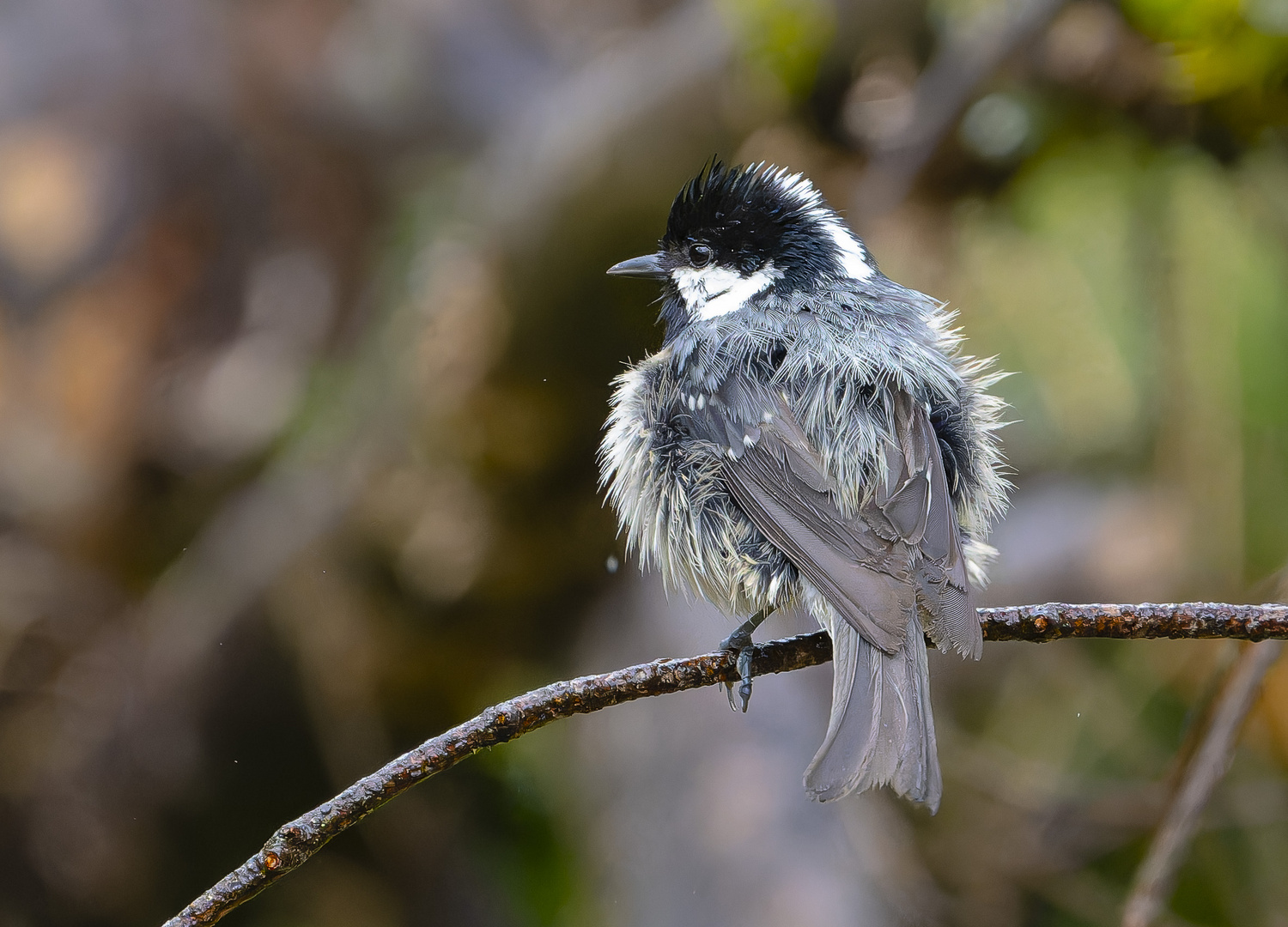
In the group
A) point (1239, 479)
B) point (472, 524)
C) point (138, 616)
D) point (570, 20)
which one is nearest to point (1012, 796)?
point (1239, 479)

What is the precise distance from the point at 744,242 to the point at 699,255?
0.10 meters

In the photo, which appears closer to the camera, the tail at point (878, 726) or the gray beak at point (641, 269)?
the tail at point (878, 726)

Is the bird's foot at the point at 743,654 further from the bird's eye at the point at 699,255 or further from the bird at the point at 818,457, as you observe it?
the bird's eye at the point at 699,255

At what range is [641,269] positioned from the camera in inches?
96.7

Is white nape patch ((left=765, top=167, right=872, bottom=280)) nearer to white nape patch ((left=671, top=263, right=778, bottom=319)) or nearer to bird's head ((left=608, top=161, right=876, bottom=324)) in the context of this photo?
bird's head ((left=608, top=161, right=876, bottom=324))

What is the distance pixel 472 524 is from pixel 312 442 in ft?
2.04

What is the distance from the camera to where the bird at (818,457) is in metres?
1.62

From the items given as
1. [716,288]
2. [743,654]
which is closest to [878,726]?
[743,654]

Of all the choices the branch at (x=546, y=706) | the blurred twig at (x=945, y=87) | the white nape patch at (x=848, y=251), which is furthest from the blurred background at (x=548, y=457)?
the branch at (x=546, y=706)

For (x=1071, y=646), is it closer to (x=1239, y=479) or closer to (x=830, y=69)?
(x=1239, y=479)

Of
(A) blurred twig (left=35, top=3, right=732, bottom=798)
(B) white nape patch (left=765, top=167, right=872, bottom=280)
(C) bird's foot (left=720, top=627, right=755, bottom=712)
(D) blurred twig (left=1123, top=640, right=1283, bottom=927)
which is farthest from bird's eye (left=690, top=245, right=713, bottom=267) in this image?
(D) blurred twig (left=1123, top=640, right=1283, bottom=927)

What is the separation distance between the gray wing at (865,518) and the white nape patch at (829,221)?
53 centimetres

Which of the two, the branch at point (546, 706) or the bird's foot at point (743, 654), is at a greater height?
the branch at point (546, 706)

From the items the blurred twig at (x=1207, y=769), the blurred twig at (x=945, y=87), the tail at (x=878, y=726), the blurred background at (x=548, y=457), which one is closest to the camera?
the tail at (x=878, y=726)
